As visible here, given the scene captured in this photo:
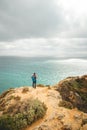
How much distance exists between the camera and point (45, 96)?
31156mm

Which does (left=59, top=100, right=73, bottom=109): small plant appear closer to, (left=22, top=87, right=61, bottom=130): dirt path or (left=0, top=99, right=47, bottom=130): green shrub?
(left=22, top=87, right=61, bottom=130): dirt path

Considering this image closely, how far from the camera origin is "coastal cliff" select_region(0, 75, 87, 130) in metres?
23.5

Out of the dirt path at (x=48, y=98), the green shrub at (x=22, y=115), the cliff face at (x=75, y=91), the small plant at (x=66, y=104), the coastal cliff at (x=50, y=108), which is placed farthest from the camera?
the cliff face at (x=75, y=91)

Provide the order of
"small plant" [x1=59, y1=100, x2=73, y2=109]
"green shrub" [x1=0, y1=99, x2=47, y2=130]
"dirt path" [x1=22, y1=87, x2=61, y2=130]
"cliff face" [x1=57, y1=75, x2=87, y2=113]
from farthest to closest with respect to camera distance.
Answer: "cliff face" [x1=57, y1=75, x2=87, y2=113] < "small plant" [x1=59, y1=100, x2=73, y2=109] < "dirt path" [x1=22, y1=87, x2=61, y2=130] < "green shrub" [x1=0, y1=99, x2=47, y2=130]

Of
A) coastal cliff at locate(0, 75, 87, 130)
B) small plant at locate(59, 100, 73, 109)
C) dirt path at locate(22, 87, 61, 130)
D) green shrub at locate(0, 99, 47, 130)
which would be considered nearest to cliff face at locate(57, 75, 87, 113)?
coastal cliff at locate(0, 75, 87, 130)

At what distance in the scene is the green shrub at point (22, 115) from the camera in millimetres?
23281

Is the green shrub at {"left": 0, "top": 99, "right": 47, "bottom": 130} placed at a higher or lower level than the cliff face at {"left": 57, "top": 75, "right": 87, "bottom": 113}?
lower

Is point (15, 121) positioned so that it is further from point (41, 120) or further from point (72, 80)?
point (72, 80)

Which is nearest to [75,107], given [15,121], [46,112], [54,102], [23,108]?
[54,102]

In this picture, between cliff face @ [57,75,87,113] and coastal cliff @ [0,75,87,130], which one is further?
cliff face @ [57,75,87,113]

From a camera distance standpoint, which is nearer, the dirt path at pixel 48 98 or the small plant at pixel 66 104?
the dirt path at pixel 48 98

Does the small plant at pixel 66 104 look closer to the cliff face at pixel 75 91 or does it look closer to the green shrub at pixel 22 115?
the cliff face at pixel 75 91

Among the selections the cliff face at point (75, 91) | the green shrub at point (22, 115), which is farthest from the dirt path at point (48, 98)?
the cliff face at point (75, 91)

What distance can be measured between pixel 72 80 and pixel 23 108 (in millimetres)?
10614
